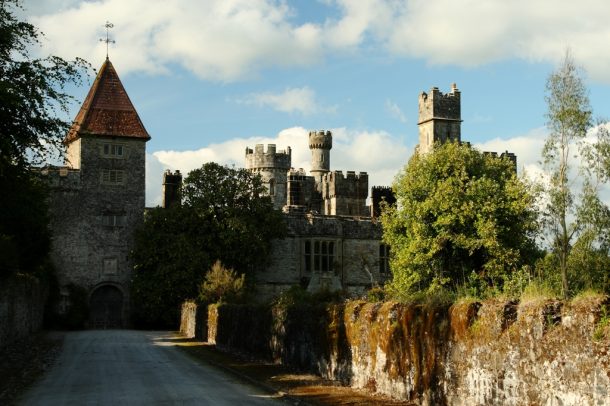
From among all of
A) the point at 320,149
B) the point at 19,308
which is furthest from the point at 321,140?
the point at 19,308

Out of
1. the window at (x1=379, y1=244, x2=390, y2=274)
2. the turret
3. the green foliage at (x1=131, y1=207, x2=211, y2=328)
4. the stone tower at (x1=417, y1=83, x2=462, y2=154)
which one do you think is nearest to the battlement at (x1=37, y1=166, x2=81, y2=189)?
the green foliage at (x1=131, y1=207, x2=211, y2=328)

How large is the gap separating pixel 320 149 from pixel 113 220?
40753 millimetres

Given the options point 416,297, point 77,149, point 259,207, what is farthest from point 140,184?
point 416,297

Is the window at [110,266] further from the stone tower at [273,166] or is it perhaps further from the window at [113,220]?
the stone tower at [273,166]

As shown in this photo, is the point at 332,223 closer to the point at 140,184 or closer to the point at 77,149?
the point at 140,184

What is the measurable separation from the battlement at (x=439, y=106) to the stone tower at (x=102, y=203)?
A: 2305 cm

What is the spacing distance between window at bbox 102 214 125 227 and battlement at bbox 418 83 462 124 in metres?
25.8

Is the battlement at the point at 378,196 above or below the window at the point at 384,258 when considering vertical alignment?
above

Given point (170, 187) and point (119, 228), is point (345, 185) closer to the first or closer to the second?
point (170, 187)

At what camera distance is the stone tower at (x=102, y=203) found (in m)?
55.3

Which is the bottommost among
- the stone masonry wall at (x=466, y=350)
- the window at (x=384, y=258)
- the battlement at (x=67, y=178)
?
→ the stone masonry wall at (x=466, y=350)

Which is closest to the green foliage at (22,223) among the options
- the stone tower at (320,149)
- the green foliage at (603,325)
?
the green foliage at (603,325)


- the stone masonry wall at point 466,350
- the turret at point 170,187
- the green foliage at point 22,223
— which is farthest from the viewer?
the turret at point 170,187

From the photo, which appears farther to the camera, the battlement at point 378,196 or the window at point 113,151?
the battlement at point 378,196
